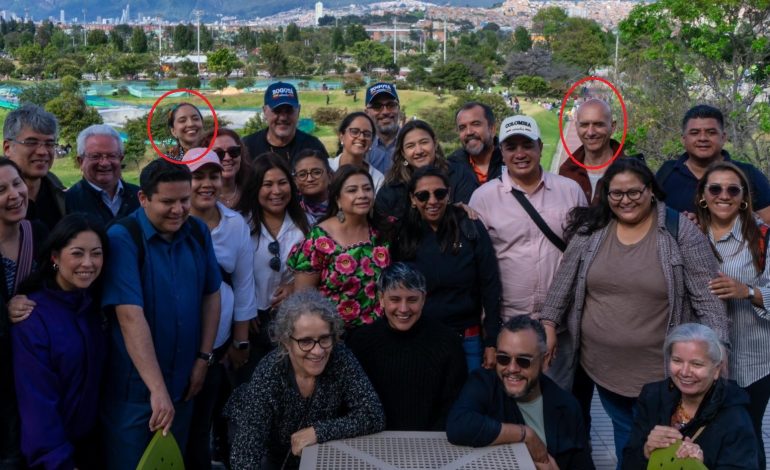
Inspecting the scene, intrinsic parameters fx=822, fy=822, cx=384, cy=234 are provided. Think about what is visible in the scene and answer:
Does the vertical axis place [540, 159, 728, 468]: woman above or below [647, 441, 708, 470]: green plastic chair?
above

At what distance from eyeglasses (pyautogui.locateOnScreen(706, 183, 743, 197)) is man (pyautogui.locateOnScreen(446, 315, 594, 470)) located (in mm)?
1053

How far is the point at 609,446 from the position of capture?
200 inches

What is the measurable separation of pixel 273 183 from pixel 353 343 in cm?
102

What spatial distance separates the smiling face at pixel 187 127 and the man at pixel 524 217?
1893mm

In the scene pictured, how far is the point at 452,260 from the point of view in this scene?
3959mm

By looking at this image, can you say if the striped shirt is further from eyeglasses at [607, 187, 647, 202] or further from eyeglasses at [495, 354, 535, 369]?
eyeglasses at [495, 354, 535, 369]

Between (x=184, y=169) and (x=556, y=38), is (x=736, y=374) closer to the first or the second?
(x=184, y=169)

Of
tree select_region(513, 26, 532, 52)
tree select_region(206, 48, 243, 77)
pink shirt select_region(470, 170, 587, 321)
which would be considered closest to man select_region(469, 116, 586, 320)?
pink shirt select_region(470, 170, 587, 321)

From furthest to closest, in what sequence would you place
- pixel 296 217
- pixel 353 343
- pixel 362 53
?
pixel 362 53 → pixel 296 217 → pixel 353 343

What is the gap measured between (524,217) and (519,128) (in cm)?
45

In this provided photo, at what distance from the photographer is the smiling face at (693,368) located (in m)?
3.13

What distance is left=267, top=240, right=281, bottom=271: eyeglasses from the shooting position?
4.16m

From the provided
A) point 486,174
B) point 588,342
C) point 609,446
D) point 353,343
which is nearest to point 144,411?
point 353,343

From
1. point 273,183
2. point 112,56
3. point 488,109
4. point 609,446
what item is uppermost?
point 112,56
